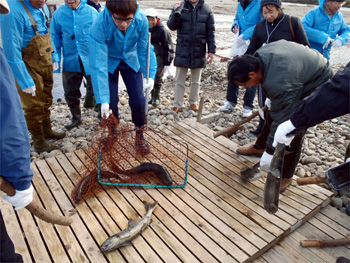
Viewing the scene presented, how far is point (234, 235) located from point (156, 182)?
122 cm

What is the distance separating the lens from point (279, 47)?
3010 mm

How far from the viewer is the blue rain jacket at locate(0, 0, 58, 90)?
354 cm

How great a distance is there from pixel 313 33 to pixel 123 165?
13.3 feet

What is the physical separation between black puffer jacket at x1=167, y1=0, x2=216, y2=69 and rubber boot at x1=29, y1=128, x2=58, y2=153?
9.56 feet

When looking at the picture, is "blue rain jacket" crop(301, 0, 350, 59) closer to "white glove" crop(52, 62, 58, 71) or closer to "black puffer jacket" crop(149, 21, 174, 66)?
"black puffer jacket" crop(149, 21, 174, 66)

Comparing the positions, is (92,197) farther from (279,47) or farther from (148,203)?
(279,47)

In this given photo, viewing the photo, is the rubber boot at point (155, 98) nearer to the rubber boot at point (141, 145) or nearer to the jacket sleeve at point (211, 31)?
the jacket sleeve at point (211, 31)

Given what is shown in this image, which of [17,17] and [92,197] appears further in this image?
[17,17]

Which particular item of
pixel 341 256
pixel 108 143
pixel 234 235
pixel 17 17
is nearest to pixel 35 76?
pixel 17 17

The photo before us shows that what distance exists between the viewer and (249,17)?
5.36 metres

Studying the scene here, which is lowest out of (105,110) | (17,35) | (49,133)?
(49,133)

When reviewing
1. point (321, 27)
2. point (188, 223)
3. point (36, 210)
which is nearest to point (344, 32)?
point (321, 27)

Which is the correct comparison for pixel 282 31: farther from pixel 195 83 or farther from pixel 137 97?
pixel 137 97

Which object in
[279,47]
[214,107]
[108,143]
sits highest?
[279,47]
